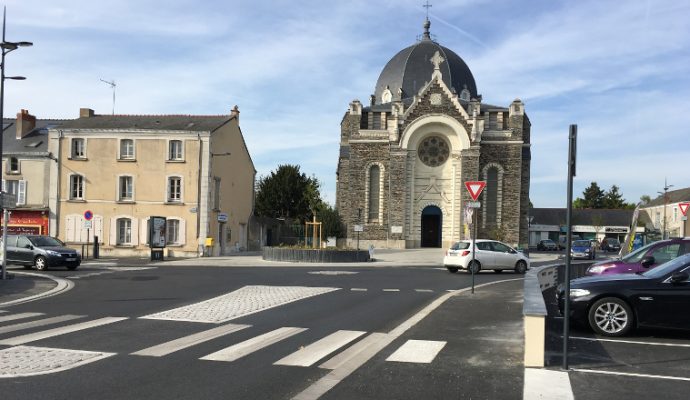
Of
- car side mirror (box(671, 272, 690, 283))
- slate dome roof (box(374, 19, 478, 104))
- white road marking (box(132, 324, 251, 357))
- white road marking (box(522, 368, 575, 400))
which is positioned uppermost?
slate dome roof (box(374, 19, 478, 104))

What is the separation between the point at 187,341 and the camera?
9141 mm

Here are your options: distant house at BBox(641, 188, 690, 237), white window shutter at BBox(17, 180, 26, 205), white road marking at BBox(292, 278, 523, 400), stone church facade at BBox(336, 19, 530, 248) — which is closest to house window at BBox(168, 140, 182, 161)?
white window shutter at BBox(17, 180, 26, 205)

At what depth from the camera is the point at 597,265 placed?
17281 millimetres

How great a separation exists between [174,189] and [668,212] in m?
69.3

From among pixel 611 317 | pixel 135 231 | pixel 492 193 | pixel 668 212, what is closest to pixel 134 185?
pixel 135 231

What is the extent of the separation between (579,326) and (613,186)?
117 meters

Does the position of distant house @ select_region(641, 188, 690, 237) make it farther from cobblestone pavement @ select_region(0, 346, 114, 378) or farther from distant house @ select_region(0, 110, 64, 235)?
cobblestone pavement @ select_region(0, 346, 114, 378)

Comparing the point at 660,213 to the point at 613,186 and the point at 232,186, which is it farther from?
the point at 232,186

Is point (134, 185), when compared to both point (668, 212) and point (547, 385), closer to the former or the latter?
point (547, 385)

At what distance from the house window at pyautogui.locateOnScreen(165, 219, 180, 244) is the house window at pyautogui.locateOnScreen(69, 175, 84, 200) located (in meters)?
5.94

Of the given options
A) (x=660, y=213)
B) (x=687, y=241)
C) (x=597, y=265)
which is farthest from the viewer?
(x=660, y=213)

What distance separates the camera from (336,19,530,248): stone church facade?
185 feet

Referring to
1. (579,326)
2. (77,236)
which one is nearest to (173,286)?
(579,326)

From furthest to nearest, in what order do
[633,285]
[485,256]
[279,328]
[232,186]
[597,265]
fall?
[232,186], [485,256], [597,265], [279,328], [633,285]
